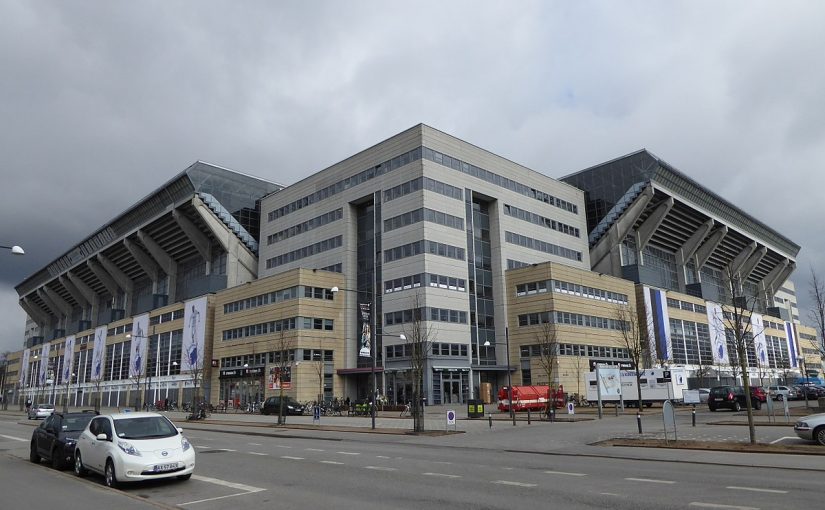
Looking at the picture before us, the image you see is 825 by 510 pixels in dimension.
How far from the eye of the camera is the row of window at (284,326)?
61.5 metres

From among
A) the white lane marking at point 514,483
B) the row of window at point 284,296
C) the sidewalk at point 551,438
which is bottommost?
the sidewalk at point 551,438

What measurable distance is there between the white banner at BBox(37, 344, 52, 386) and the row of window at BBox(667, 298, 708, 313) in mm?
106032

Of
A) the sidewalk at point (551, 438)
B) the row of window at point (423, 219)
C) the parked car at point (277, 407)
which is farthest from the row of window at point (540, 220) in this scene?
the sidewalk at point (551, 438)

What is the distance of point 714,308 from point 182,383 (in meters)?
74.0

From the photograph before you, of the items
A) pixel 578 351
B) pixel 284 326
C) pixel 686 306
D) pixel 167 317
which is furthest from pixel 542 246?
pixel 167 317

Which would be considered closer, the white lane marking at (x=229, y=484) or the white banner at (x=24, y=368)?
the white lane marking at (x=229, y=484)

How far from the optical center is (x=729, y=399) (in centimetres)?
3825

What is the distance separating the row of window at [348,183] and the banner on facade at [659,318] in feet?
110

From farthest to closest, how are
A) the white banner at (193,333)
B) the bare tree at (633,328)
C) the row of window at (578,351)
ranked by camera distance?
the white banner at (193,333) → the row of window at (578,351) → the bare tree at (633,328)

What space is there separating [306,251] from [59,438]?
184 feet

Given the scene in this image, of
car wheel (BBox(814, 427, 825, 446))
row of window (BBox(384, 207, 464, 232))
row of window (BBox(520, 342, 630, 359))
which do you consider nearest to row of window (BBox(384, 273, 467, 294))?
row of window (BBox(384, 207, 464, 232))

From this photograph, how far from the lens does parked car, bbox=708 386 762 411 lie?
38062 mm

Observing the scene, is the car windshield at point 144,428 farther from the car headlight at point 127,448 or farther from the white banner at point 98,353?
the white banner at point 98,353

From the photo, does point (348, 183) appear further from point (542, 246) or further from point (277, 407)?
point (277, 407)
